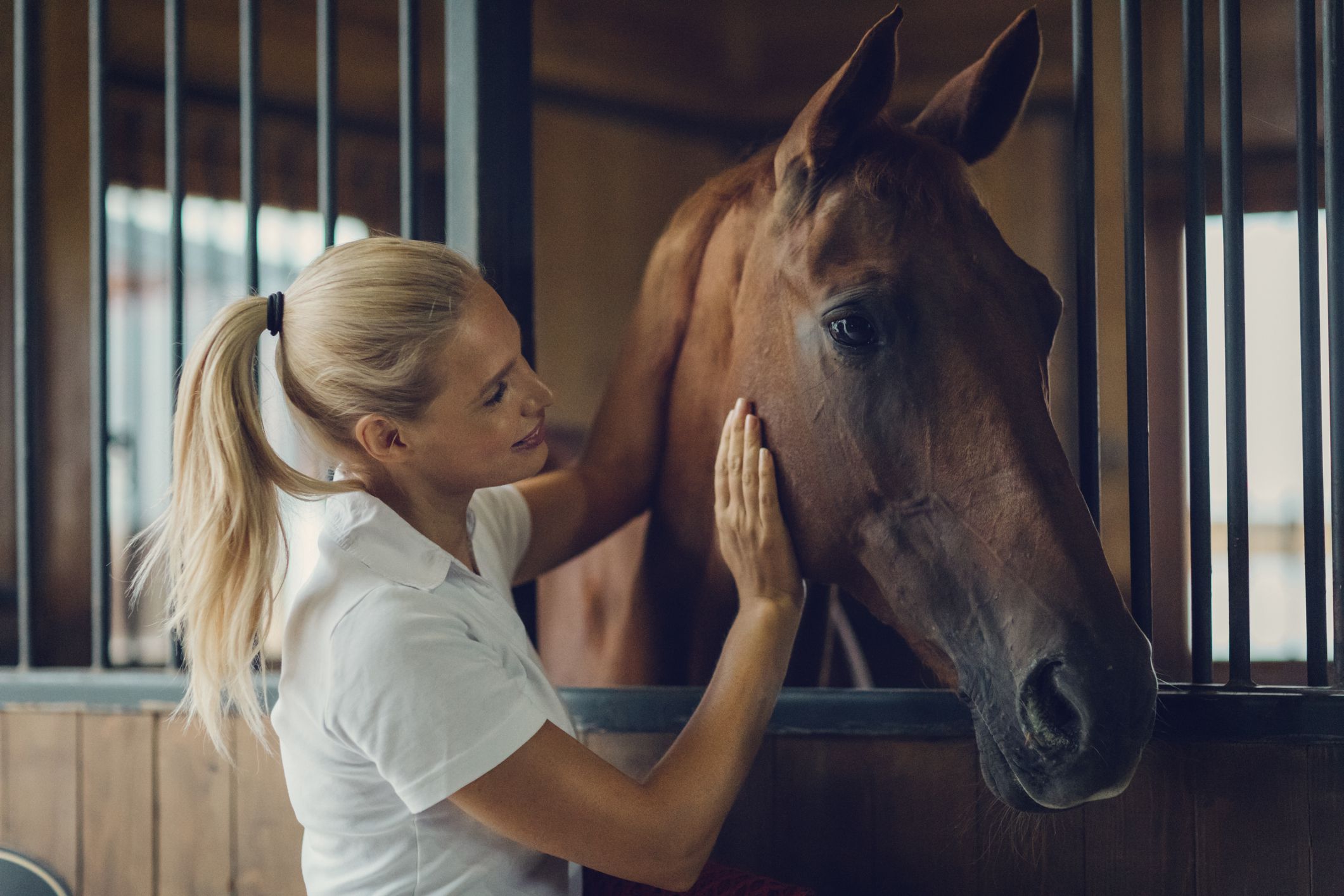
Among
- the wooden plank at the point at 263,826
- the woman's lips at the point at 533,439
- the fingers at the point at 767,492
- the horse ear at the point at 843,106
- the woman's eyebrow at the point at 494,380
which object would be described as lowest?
the wooden plank at the point at 263,826

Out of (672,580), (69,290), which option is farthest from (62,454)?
(672,580)

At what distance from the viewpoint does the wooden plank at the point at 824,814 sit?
108cm

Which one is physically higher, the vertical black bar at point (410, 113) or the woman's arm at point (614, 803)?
the vertical black bar at point (410, 113)

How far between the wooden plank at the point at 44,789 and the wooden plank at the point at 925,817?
0.98 metres

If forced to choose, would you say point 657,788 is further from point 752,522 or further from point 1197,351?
point 1197,351

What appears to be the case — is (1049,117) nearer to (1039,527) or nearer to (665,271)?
(665,271)

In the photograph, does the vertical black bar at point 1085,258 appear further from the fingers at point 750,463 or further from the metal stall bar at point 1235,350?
the fingers at point 750,463

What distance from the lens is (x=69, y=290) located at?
299cm

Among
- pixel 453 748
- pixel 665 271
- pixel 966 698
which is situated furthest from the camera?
pixel 665 271

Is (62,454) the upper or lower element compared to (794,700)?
upper

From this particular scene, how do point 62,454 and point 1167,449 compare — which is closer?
point 62,454

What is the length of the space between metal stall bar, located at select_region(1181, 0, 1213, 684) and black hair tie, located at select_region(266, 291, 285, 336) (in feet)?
2.91

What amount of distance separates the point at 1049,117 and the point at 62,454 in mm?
3692

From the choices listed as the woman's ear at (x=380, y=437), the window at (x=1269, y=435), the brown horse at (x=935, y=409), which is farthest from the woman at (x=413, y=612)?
the window at (x=1269, y=435)
